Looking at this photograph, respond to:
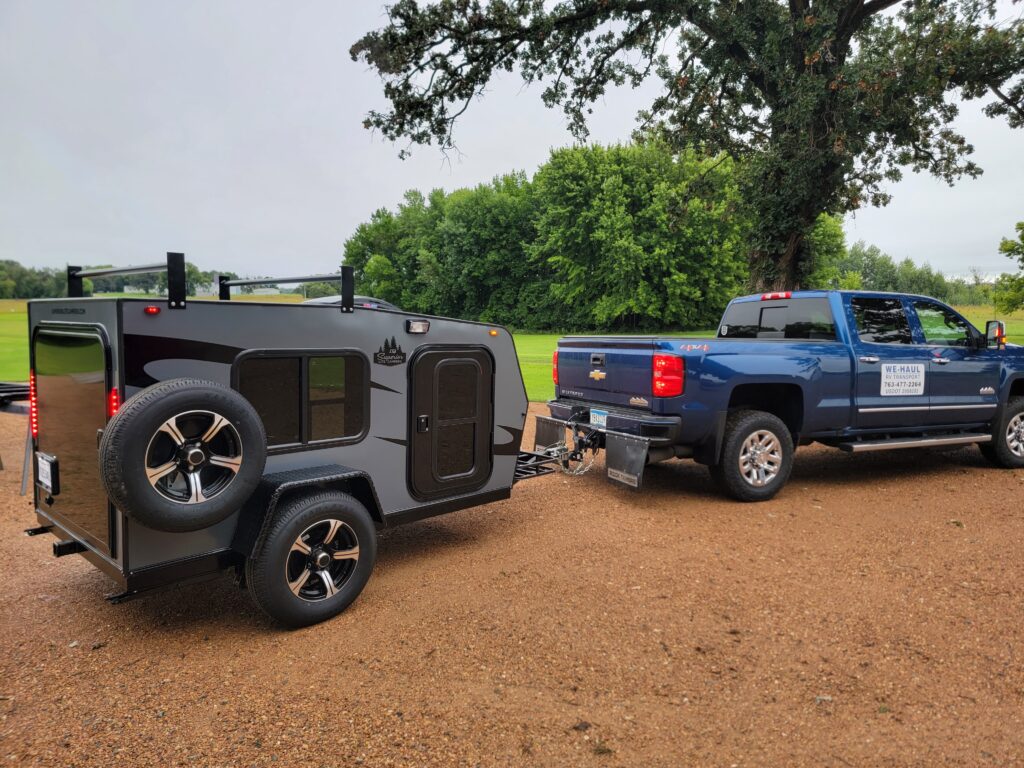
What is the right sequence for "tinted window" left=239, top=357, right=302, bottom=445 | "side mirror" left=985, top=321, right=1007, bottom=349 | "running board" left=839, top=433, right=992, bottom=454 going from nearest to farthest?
"tinted window" left=239, top=357, right=302, bottom=445 → "running board" left=839, top=433, right=992, bottom=454 → "side mirror" left=985, top=321, right=1007, bottom=349

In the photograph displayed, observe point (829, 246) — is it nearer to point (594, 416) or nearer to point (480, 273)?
point (480, 273)

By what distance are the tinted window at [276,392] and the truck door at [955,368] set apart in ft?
23.8

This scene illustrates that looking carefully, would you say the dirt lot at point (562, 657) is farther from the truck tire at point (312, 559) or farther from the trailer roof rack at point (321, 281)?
the trailer roof rack at point (321, 281)

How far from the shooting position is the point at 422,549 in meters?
5.47

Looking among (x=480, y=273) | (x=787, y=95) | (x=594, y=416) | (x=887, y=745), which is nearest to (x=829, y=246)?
(x=480, y=273)

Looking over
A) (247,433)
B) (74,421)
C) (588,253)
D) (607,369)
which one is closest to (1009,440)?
(607,369)

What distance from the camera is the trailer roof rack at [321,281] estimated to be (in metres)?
4.25

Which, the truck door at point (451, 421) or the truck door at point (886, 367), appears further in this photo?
the truck door at point (886, 367)

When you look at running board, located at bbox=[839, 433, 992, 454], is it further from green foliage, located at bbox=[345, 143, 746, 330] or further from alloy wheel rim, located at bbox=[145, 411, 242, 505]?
green foliage, located at bbox=[345, 143, 746, 330]

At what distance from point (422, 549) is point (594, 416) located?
8.06 feet

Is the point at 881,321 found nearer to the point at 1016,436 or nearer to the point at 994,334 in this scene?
the point at 994,334

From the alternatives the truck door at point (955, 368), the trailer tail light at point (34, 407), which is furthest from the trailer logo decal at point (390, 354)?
the truck door at point (955, 368)

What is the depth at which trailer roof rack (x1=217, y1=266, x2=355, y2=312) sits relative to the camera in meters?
4.25

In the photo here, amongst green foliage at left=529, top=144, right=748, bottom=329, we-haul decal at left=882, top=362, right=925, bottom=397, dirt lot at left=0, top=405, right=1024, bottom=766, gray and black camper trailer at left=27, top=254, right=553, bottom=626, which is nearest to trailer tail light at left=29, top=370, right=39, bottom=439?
gray and black camper trailer at left=27, top=254, right=553, bottom=626
